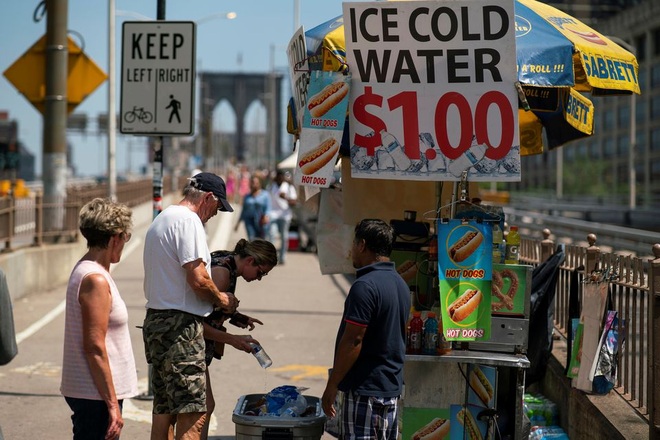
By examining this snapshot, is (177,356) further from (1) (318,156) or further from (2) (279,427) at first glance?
(1) (318,156)

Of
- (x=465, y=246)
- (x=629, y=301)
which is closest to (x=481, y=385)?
(x=465, y=246)

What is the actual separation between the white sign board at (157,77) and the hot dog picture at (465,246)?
3476 millimetres

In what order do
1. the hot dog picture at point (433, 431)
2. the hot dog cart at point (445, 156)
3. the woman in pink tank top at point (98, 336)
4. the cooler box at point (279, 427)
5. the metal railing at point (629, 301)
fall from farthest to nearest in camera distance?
the hot dog picture at point (433, 431) < the hot dog cart at point (445, 156) < the metal railing at point (629, 301) < the cooler box at point (279, 427) < the woman in pink tank top at point (98, 336)

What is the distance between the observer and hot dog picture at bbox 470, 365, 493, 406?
649 centimetres

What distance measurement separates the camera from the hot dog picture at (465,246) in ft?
19.7

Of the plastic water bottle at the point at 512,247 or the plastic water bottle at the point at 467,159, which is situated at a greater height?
the plastic water bottle at the point at 467,159

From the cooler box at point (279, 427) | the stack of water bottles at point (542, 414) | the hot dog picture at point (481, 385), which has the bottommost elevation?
the stack of water bottles at point (542, 414)

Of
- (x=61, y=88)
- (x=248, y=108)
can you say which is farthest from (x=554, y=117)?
(x=248, y=108)

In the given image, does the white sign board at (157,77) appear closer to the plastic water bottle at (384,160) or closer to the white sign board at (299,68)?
the white sign board at (299,68)

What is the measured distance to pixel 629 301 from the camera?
6.82 metres

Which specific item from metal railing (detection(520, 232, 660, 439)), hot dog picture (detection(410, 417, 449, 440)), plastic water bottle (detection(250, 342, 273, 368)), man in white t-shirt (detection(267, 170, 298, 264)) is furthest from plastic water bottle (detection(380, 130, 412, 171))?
man in white t-shirt (detection(267, 170, 298, 264))

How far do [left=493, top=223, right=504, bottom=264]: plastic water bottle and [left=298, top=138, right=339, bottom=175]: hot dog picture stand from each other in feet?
3.80

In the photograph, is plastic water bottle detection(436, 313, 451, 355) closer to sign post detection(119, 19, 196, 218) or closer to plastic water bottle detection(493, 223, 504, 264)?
plastic water bottle detection(493, 223, 504, 264)

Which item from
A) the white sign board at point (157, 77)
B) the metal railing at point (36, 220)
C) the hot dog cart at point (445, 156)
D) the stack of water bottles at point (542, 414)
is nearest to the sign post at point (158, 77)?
the white sign board at point (157, 77)
